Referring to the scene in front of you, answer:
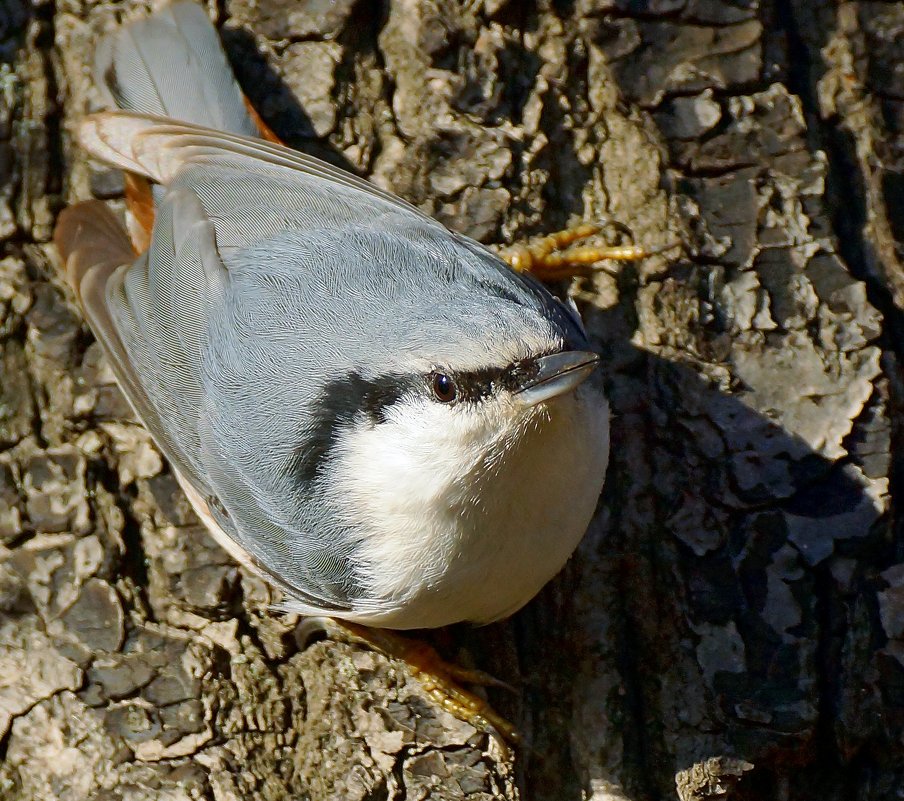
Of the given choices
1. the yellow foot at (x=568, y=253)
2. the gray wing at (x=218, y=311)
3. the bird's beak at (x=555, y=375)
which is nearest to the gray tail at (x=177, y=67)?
the gray wing at (x=218, y=311)

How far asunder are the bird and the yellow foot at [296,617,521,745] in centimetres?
11

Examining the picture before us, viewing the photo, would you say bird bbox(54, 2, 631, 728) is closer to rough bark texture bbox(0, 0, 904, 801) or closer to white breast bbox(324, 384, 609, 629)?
white breast bbox(324, 384, 609, 629)

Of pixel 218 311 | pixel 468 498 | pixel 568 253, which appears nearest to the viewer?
pixel 468 498

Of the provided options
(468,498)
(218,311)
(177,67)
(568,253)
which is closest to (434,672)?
(468,498)

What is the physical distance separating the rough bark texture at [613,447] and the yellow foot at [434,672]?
0.03 metres

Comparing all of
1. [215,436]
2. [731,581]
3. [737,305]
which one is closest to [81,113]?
[215,436]

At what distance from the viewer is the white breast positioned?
1.87m

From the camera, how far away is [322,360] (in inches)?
79.1

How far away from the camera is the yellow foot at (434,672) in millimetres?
2172

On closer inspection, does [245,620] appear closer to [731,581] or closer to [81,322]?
[81,322]

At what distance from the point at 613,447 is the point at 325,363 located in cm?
71

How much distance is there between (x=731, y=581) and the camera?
7.16ft

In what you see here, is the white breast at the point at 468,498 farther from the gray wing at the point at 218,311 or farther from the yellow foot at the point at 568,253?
the yellow foot at the point at 568,253

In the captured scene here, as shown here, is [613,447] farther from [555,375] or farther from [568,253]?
[555,375]
